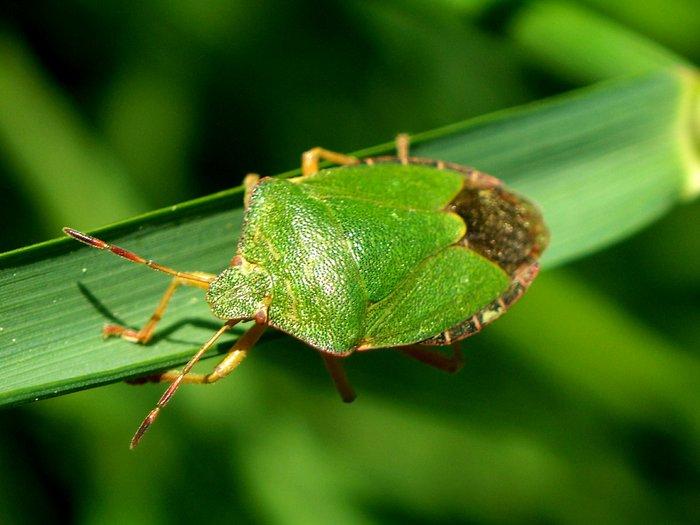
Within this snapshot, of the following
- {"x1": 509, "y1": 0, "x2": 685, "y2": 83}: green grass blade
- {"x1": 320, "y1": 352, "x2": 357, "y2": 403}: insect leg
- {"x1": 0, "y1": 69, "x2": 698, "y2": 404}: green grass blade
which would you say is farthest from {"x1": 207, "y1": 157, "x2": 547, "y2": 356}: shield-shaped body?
{"x1": 509, "y1": 0, "x2": 685, "y2": 83}: green grass blade

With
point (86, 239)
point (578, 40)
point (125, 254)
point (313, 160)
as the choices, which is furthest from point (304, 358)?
point (578, 40)

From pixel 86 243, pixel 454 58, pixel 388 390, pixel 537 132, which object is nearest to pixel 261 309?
pixel 86 243

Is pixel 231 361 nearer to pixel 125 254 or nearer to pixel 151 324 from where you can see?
pixel 151 324

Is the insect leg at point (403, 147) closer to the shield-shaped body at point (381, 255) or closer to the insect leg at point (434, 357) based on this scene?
the shield-shaped body at point (381, 255)

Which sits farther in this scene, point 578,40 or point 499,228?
point 578,40

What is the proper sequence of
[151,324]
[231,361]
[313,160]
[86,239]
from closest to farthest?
[86,239], [151,324], [231,361], [313,160]

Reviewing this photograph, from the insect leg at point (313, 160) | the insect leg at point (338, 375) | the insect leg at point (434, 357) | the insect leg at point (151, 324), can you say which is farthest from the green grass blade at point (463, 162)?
the insect leg at point (434, 357)

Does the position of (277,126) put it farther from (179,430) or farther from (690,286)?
(690,286)
